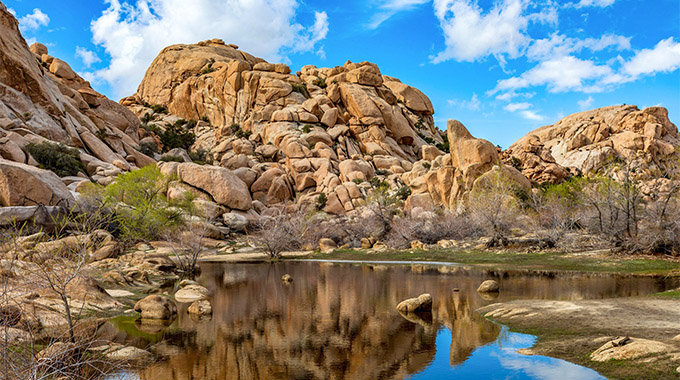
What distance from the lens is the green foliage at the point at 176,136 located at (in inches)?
3226

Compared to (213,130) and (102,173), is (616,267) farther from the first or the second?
(213,130)

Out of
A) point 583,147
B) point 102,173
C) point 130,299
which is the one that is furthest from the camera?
point 583,147

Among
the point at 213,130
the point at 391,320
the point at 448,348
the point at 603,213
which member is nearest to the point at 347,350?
the point at 448,348

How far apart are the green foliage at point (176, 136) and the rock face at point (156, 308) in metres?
68.4

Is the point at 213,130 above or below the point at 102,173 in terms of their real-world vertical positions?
above

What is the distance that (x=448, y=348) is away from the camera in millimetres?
12727

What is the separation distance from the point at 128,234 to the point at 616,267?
3406cm

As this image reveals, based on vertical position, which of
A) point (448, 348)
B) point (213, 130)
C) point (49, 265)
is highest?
point (213, 130)

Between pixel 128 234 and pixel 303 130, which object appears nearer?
pixel 128 234

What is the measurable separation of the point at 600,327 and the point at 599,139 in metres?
85.7

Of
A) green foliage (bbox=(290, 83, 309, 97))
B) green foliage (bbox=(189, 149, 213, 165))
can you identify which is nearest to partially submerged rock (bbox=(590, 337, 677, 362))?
green foliage (bbox=(189, 149, 213, 165))

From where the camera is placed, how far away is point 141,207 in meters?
42.2

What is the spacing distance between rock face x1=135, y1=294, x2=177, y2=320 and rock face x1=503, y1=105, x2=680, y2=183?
60.0 meters

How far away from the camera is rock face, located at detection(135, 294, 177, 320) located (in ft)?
55.6
